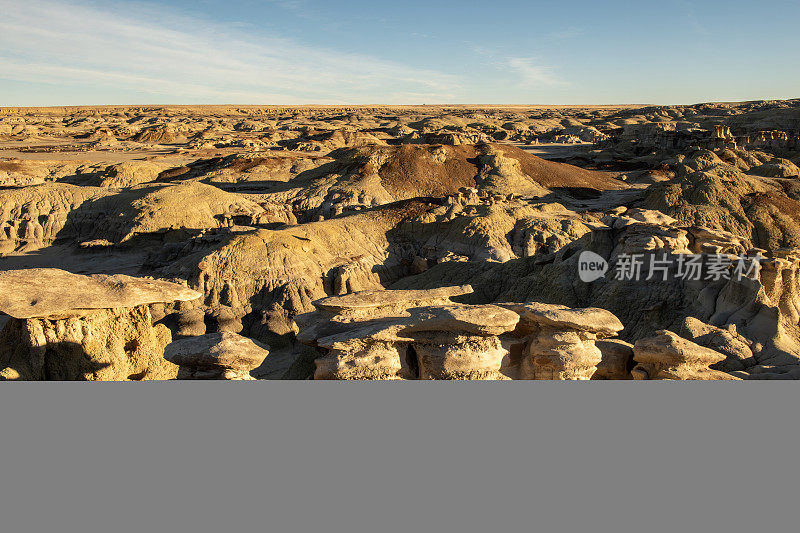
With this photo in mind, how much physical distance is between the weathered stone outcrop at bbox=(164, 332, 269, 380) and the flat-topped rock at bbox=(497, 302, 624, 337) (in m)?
4.33

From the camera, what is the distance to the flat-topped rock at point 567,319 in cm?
915

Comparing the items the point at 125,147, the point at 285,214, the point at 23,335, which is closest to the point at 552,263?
the point at 23,335

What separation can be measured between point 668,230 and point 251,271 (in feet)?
47.1

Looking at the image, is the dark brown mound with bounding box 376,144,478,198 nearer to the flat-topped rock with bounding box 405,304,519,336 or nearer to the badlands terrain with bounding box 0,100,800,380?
the badlands terrain with bounding box 0,100,800,380

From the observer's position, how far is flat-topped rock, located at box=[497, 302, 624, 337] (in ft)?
30.0

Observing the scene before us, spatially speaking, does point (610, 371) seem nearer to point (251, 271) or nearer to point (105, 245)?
point (251, 271)

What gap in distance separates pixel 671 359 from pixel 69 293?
9.51 meters

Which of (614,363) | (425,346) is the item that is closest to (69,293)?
(425,346)

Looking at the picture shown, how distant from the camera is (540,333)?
938 centimetres

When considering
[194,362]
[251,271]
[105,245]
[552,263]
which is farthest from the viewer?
[105,245]

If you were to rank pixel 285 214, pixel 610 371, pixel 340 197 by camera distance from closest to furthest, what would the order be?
1. pixel 610 371
2. pixel 285 214
3. pixel 340 197

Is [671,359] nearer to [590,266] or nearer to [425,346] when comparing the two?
[425,346]

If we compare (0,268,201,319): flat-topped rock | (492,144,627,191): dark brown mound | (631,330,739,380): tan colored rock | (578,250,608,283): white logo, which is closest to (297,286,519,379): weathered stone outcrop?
(631,330,739,380): tan colored rock

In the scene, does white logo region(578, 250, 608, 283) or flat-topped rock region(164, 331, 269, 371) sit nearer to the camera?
flat-topped rock region(164, 331, 269, 371)
